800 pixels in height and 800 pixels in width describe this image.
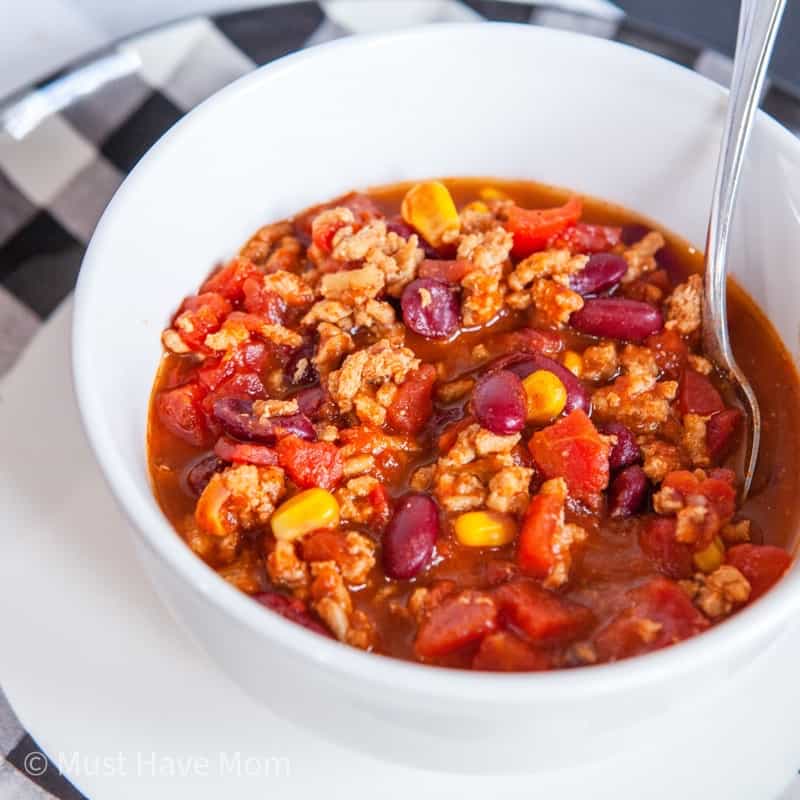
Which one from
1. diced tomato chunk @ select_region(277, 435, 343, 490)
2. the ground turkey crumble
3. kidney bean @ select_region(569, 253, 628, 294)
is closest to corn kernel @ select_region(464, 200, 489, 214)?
the ground turkey crumble

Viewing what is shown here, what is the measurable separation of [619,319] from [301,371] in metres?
0.75

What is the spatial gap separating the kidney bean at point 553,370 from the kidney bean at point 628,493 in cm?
20

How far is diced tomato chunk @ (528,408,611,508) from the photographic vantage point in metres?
2.34

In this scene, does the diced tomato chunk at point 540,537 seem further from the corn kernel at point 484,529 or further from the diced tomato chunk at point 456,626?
the diced tomato chunk at point 456,626

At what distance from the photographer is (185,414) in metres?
2.51

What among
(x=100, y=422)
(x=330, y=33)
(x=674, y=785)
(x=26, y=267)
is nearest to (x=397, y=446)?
(x=100, y=422)

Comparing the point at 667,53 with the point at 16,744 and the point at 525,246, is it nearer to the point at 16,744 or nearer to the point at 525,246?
the point at 525,246

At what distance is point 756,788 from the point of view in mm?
2186

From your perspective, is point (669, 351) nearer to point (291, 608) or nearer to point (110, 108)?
point (291, 608)

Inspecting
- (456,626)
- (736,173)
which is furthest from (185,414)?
(736,173)

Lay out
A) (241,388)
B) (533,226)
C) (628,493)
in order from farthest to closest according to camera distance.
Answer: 1. (533,226)
2. (241,388)
3. (628,493)

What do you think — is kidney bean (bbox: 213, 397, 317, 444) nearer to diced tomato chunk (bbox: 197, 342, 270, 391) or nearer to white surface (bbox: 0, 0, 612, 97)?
diced tomato chunk (bbox: 197, 342, 270, 391)

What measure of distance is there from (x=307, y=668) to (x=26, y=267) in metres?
1.83

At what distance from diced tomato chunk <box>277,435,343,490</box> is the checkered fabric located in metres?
1.09
